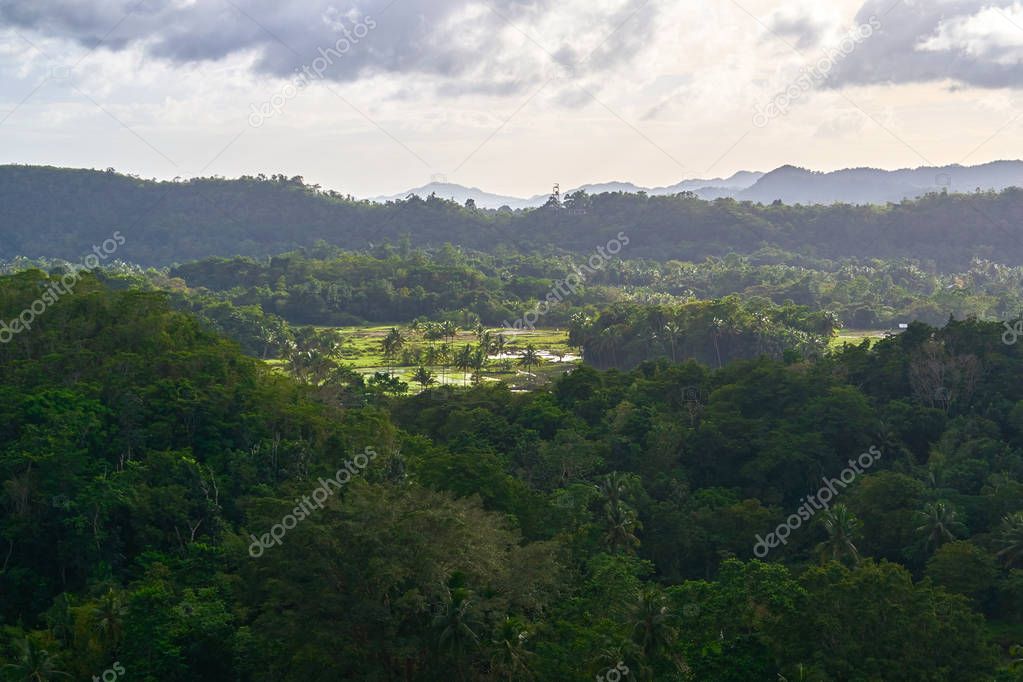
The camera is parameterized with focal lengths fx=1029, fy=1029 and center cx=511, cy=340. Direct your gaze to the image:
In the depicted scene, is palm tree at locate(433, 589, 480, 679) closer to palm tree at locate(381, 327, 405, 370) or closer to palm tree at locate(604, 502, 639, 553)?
palm tree at locate(604, 502, 639, 553)

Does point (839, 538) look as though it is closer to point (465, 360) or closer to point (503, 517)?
point (503, 517)

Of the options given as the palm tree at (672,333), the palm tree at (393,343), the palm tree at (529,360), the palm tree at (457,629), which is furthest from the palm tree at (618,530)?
the palm tree at (393,343)

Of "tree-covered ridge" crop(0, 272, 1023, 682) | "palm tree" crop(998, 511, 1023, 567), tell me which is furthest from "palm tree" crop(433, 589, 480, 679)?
"palm tree" crop(998, 511, 1023, 567)

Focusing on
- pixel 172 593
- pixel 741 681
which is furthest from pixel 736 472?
pixel 172 593

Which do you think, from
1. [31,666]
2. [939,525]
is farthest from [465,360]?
[31,666]

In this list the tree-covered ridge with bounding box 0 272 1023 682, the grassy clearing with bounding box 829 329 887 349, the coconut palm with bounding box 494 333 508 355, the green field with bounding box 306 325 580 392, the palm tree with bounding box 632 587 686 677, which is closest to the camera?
the tree-covered ridge with bounding box 0 272 1023 682
